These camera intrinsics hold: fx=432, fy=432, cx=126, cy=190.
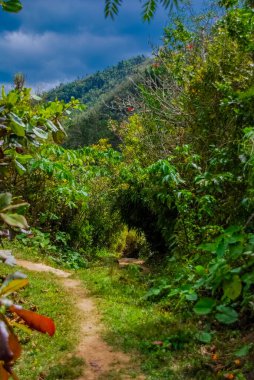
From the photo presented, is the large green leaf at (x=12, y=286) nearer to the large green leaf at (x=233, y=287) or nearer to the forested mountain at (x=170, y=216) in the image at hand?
the forested mountain at (x=170, y=216)

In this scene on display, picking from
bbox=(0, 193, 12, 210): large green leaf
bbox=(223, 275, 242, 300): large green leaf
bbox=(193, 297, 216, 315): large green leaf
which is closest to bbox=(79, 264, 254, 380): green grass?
bbox=(223, 275, 242, 300): large green leaf

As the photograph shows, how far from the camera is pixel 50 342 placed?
5621 millimetres

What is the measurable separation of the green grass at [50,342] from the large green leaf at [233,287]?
3586 millimetres

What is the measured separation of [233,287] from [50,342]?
4.56m

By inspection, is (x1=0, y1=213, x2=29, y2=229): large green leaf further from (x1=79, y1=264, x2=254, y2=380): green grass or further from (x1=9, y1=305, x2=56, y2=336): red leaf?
(x1=79, y1=264, x2=254, y2=380): green grass

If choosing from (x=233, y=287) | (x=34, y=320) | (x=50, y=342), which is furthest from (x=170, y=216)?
(x=34, y=320)

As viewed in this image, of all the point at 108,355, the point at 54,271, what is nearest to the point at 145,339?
the point at 108,355

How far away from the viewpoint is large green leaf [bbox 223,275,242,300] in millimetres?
1557

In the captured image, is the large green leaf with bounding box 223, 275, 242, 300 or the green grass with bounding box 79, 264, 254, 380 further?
the green grass with bounding box 79, 264, 254, 380

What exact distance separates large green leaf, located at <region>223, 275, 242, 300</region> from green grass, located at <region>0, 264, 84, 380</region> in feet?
11.8

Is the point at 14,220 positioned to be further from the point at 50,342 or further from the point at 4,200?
the point at 50,342

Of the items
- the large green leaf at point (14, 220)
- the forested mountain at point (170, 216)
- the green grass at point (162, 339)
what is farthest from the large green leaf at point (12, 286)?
the green grass at point (162, 339)

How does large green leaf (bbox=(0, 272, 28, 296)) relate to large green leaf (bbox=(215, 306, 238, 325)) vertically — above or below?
above

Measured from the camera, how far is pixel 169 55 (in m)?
13.9
